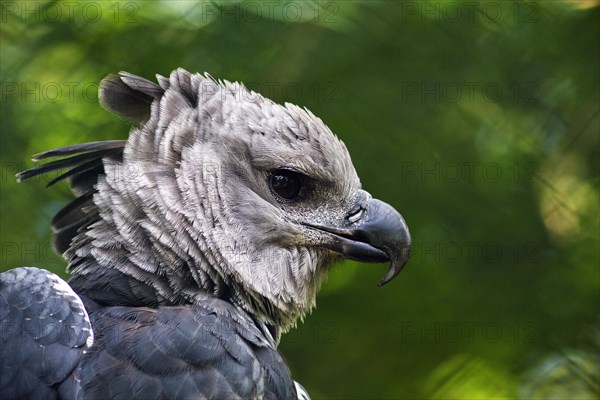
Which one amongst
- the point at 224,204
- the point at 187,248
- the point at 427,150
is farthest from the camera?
the point at 427,150

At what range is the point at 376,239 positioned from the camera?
9.02 ft

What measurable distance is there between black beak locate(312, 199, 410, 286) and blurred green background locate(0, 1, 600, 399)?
1.12 meters

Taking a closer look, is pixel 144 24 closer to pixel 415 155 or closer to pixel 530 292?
pixel 415 155

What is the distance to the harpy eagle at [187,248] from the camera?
2.17 metres

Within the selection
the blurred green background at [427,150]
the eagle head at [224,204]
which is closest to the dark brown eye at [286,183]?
the eagle head at [224,204]

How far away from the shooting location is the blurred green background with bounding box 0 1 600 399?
12.3ft

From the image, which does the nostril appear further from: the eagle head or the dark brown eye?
the dark brown eye

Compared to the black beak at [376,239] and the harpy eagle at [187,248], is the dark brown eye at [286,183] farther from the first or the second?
the black beak at [376,239]

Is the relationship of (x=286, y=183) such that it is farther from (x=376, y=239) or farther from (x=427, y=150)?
(x=427, y=150)

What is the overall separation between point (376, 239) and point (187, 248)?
0.67 meters

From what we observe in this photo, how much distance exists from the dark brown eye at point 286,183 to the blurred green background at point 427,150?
1.14m

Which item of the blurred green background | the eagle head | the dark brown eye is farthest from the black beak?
the blurred green background

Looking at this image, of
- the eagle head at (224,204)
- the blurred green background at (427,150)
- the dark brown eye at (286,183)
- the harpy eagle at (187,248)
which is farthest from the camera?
the blurred green background at (427,150)

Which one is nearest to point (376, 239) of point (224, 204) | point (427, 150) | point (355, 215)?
point (355, 215)
